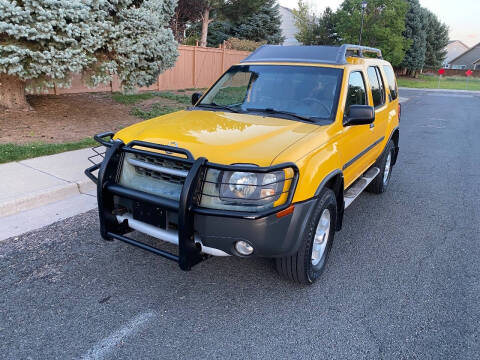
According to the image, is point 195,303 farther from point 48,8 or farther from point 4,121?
point 4,121

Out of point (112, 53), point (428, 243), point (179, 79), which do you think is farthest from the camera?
point (179, 79)

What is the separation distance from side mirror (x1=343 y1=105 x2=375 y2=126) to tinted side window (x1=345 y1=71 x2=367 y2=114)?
170 mm

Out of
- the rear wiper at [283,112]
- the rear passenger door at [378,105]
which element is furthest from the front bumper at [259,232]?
the rear passenger door at [378,105]

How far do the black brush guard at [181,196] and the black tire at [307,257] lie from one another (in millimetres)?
404

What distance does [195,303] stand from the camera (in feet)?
10.8

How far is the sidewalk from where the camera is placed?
494cm

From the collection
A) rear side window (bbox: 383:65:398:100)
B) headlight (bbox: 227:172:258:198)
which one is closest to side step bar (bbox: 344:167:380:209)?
rear side window (bbox: 383:65:398:100)

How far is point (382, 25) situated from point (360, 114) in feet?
118

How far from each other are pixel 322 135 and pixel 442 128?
37.5 feet

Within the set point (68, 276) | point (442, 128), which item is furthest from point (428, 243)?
point (442, 128)

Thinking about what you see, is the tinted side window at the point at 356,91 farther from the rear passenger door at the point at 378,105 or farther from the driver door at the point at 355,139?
the rear passenger door at the point at 378,105

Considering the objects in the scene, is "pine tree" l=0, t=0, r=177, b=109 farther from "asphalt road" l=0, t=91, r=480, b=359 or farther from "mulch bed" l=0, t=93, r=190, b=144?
"asphalt road" l=0, t=91, r=480, b=359

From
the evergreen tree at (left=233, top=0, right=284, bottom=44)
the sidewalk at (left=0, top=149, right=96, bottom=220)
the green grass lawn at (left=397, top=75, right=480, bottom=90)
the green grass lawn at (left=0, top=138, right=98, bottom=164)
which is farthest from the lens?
the green grass lawn at (left=397, top=75, right=480, bottom=90)

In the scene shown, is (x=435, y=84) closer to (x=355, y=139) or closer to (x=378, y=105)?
(x=378, y=105)
